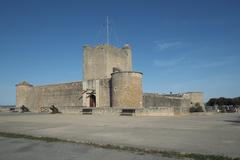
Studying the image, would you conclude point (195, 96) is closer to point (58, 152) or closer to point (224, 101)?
point (224, 101)

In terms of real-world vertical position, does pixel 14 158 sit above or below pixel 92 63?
below

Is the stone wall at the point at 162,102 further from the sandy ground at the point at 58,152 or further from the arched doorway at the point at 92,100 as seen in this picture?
the sandy ground at the point at 58,152

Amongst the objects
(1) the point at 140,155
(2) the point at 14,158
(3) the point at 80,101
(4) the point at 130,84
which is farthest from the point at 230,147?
(3) the point at 80,101

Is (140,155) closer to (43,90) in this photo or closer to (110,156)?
(110,156)

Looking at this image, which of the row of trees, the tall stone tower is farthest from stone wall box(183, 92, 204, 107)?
the tall stone tower

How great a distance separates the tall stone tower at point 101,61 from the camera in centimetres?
2947

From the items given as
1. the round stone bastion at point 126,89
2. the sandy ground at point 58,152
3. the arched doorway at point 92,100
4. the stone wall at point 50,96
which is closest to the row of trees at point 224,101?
the arched doorway at point 92,100

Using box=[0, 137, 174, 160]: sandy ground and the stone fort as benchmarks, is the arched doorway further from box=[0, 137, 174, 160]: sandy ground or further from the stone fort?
box=[0, 137, 174, 160]: sandy ground

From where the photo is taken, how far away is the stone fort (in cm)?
2477

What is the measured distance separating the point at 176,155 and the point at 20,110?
3189cm

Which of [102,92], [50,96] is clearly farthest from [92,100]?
[50,96]

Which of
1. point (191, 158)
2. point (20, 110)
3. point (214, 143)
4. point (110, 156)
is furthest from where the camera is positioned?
point (20, 110)

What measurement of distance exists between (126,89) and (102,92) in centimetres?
385

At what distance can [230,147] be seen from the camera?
6238 mm
